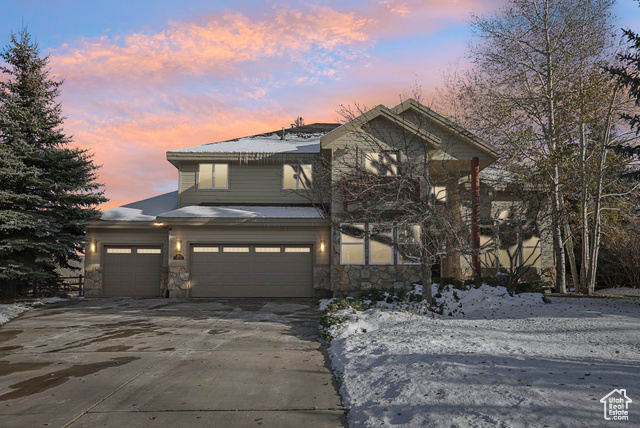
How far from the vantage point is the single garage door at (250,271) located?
641 inches

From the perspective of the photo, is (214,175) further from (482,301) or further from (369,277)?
(482,301)

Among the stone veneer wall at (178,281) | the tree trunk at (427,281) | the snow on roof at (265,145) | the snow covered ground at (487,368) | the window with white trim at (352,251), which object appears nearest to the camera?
the snow covered ground at (487,368)

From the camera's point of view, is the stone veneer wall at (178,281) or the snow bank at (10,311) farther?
the stone veneer wall at (178,281)

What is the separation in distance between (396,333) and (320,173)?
8127 mm

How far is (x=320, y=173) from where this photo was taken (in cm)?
1479

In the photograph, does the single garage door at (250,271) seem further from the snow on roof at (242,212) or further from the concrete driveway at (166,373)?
the concrete driveway at (166,373)

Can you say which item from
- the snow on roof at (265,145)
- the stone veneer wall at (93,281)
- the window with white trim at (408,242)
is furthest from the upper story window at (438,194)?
the stone veneer wall at (93,281)

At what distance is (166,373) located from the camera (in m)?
5.83

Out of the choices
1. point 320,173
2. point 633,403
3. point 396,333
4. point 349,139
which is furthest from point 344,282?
point 633,403

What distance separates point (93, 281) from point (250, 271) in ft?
20.6

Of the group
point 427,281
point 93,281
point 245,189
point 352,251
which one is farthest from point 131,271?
point 427,281

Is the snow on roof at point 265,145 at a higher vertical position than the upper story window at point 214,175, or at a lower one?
higher

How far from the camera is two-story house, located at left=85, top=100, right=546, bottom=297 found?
1561cm

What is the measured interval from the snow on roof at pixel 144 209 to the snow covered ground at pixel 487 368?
1143 cm
